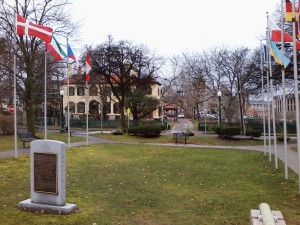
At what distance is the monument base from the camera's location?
7.11 metres

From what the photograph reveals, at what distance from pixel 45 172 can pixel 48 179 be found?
164 millimetres

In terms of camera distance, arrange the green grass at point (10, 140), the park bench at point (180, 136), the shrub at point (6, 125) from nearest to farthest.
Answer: the green grass at point (10, 140), the park bench at point (180, 136), the shrub at point (6, 125)

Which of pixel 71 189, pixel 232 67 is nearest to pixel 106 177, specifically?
pixel 71 189

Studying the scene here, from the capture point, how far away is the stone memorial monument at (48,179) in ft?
23.8

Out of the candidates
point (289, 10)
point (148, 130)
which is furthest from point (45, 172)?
point (148, 130)

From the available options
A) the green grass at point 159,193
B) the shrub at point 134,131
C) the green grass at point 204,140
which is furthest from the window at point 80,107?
the green grass at point 159,193

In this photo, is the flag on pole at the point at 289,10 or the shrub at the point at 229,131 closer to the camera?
the flag on pole at the point at 289,10

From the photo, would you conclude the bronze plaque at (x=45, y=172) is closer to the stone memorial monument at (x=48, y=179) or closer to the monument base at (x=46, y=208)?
the stone memorial monument at (x=48, y=179)

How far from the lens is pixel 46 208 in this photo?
7.22 metres

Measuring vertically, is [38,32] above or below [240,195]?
above

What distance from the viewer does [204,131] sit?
4094 centimetres

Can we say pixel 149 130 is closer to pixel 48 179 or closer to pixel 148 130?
pixel 148 130

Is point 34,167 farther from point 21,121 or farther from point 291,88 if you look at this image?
point 21,121

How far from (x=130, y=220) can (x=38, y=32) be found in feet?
30.3
